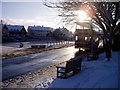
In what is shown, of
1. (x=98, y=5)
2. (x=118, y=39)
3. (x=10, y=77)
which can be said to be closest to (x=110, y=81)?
(x=10, y=77)

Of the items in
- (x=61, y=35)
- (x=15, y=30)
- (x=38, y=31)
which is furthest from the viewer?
(x=61, y=35)

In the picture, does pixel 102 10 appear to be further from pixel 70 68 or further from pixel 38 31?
pixel 38 31

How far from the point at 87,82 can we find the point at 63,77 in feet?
4.80

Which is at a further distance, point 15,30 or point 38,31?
point 38,31

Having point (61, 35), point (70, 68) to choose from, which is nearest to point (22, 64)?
point (70, 68)

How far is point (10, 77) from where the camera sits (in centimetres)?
832

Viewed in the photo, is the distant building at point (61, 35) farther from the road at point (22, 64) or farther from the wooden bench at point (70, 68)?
the wooden bench at point (70, 68)

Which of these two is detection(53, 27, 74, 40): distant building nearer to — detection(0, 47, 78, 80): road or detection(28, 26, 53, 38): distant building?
detection(28, 26, 53, 38): distant building

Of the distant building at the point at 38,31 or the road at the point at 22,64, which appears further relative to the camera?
the distant building at the point at 38,31

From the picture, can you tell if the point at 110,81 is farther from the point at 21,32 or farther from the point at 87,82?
the point at 21,32

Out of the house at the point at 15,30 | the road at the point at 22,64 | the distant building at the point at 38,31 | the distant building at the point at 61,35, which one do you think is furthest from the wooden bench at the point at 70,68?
the distant building at the point at 38,31

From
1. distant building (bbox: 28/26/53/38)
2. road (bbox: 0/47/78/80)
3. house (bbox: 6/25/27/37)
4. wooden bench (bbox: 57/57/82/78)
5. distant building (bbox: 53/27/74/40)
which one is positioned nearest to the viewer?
wooden bench (bbox: 57/57/82/78)

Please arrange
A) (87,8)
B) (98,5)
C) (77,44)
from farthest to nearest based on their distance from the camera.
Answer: (77,44) < (87,8) < (98,5)

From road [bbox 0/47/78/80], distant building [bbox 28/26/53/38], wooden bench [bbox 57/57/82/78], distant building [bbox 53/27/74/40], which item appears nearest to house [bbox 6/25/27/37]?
distant building [bbox 28/26/53/38]
